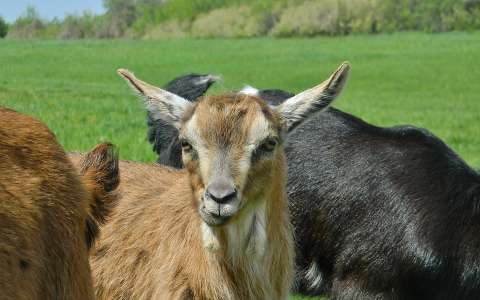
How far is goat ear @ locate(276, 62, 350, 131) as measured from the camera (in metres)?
5.85

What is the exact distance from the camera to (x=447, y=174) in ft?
24.1

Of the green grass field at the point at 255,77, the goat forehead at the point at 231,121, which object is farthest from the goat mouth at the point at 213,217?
the green grass field at the point at 255,77

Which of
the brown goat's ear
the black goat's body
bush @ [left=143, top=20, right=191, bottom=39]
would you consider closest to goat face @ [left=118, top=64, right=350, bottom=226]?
the brown goat's ear

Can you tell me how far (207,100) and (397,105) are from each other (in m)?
24.3

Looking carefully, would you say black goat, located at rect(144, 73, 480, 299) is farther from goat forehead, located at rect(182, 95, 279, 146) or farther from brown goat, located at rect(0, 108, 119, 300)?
brown goat, located at rect(0, 108, 119, 300)

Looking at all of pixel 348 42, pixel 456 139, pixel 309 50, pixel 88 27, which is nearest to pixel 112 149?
pixel 456 139

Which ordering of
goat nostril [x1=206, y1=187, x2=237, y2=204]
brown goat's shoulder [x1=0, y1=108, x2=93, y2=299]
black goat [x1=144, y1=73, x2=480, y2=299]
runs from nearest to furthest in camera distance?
brown goat's shoulder [x1=0, y1=108, x2=93, y2=299], goat nostril [x1=206, y1=187, x2=237, y2=204], black goat [x1=144, y1=73, x2=480, y2=299]

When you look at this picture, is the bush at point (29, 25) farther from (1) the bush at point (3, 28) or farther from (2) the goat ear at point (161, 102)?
(2) the goat ear at point (161, 102)

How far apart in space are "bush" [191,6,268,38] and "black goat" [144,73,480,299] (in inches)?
3261

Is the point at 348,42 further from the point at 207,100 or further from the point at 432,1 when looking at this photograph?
the point at 207,100

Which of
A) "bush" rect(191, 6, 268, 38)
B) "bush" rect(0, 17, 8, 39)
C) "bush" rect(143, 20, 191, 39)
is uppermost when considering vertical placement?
"bush" rect(0, 17, 8, 39)

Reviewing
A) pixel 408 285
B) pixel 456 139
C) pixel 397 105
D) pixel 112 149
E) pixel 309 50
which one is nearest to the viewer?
pixel 112 149

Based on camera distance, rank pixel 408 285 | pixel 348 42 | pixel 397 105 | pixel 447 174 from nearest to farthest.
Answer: pixel 408 285 < pixel 447 174 < pixel 397 105 < pixel 348 42

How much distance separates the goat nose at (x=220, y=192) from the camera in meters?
5.07
